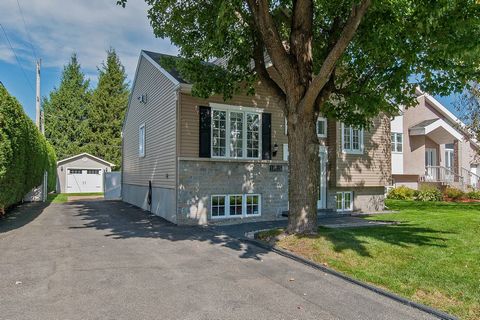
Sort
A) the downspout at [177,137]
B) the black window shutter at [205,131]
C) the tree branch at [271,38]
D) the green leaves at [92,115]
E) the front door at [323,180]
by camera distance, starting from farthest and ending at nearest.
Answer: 1. the green leaves at [92,115]
2. the front door at [323,180]
3. the black window shutter at [205,131]
4. the downspout at [177,137]
5. the tree branch at [271,38]

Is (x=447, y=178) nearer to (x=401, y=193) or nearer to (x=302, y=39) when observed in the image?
(x=401, y=193)

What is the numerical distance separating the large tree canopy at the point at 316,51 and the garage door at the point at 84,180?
2401 centimetres

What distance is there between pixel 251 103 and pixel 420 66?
19.0 ft

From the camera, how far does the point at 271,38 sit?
26.9 feet

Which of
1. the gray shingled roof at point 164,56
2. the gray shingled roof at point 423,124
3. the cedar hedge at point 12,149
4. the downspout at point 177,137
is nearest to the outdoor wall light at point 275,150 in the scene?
the downspout at point 177,137

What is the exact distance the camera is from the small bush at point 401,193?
21078mm

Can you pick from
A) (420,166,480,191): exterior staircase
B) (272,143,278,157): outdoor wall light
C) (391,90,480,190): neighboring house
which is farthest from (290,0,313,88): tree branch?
(420,166,480,191): exterior staircase

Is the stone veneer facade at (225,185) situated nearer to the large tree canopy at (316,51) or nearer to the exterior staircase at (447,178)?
the large tree canopy at (316,51)

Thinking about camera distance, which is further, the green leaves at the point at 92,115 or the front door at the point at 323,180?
the green leaves at the point at 92,115

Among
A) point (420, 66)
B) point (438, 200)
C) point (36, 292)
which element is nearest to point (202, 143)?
point (420, 66)

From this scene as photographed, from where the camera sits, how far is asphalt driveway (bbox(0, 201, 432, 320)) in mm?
4492

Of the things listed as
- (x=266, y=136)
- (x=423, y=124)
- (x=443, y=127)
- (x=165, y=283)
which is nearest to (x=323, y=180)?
(x=266, y=136)

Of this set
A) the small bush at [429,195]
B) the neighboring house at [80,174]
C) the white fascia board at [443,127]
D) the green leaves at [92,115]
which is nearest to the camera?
the small bush at [429,195]

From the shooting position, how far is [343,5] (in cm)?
866
